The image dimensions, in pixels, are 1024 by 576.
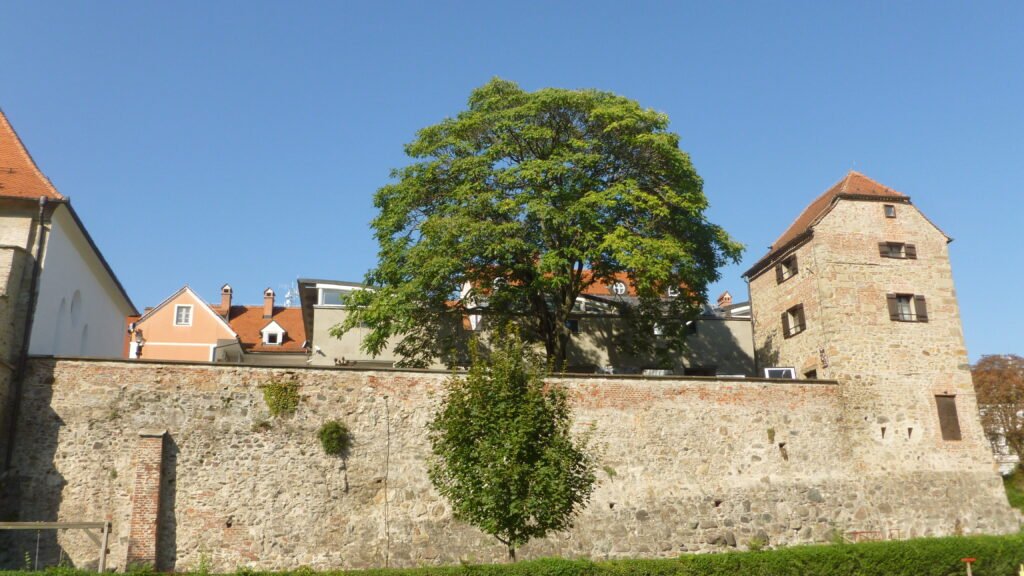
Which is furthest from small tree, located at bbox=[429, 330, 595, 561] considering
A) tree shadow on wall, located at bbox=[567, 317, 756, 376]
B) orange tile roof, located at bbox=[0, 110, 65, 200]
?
tree shadow on wall, located at bbox=[567, 317, 756, 376]

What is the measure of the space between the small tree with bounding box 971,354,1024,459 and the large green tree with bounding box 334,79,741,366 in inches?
928

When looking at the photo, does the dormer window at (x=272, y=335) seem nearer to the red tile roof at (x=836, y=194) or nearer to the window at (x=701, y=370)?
the window at (x=701, y=370)

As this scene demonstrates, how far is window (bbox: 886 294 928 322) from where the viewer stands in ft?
91.3

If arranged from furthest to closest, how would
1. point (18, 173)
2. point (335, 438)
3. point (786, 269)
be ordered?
point (786, 269)
point (18, 173)
point (335, 438)

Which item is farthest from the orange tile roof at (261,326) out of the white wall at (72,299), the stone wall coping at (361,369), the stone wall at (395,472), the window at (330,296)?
the stone wall at (395,472)

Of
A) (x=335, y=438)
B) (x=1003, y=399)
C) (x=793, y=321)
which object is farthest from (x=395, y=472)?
(x=1003, y=399)

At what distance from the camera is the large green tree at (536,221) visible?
27.1m

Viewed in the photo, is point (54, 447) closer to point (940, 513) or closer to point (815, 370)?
point (815, 370)

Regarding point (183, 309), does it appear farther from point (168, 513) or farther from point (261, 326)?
point (168, 513)

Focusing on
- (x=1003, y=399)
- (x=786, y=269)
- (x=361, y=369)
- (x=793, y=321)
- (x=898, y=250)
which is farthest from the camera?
(x=1003, y=399)

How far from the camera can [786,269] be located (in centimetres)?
3056

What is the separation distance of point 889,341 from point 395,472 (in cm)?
1721

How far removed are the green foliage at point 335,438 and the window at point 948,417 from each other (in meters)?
19.3

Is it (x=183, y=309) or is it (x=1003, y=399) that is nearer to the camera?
(x=1003, y=399)
